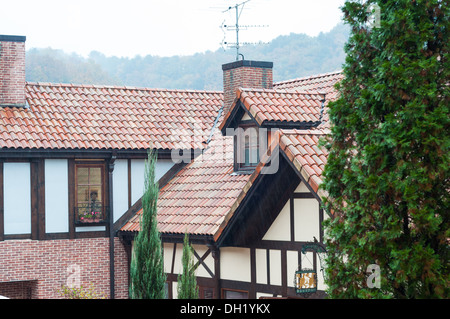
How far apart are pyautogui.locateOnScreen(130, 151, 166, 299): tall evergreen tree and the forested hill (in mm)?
28563

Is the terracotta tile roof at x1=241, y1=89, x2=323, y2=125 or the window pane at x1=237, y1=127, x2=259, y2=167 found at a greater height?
the terracotta tile roof at x1=241, y1=89, x2=323, y2=125

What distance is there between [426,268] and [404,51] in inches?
95.5

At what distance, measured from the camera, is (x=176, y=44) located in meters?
57.6

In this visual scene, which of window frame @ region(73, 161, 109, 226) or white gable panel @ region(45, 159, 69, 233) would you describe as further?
window frame @ region(73, 161, 109, 226)

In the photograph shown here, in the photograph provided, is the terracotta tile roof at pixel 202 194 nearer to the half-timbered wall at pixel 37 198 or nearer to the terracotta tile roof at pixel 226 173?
the terracotta tile roof at pixel 226 173

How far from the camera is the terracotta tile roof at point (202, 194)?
1501 cm

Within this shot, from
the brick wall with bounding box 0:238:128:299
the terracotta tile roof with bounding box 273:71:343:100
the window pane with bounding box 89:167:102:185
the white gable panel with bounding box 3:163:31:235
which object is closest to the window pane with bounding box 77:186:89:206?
the window pane with bounding box 89:167:102:185

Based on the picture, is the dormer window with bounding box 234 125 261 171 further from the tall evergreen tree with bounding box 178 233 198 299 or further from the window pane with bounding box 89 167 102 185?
the tall evergreen tree with bounding box 178 233 198 299

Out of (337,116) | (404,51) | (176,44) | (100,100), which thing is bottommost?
(337,116)

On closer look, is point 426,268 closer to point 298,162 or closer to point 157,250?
point 298,162

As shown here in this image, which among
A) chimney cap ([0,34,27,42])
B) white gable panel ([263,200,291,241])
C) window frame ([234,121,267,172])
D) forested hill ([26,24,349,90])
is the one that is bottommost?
white gable panel ([263,200,291,241])

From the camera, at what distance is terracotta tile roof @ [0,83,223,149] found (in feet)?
55.7
